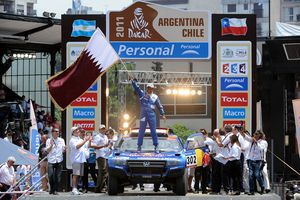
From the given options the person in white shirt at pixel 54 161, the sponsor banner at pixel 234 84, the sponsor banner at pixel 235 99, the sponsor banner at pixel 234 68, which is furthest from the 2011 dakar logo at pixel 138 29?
the person in white shirt at pixel 54 161

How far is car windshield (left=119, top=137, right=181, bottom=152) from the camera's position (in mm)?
11594

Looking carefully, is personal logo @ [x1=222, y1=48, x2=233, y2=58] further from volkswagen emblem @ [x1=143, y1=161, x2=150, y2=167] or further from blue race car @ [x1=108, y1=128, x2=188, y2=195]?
volkswagen emblem @ [x1=143, y1=161, x2=150, y2=167]

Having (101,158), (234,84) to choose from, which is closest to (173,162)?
A: (101,158)

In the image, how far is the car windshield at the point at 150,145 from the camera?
11594mm

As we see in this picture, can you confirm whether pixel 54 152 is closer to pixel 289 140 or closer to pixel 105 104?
pixel 105 104

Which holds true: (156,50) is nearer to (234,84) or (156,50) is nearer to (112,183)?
(234,84)

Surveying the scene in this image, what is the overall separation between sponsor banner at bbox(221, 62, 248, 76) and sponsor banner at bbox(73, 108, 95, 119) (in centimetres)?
484

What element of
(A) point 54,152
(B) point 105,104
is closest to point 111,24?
(B) point 105,104

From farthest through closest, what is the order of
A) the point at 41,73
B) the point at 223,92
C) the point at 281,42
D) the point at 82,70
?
the point at 41,73 → the point at 281,42 → the point at 223,92 → the point at 82,70

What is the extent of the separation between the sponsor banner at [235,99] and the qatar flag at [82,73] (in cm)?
518

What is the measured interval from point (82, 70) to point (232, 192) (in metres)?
5.34

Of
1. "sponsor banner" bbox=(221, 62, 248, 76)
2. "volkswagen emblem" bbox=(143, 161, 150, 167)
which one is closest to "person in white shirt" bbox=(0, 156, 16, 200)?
"volkswagen emblem" bbox=(143, 161, 150, 167)

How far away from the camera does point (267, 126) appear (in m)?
18.4

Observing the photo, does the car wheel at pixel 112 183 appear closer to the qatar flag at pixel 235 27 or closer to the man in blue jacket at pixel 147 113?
the man in blue jacket at pixel 147 113
